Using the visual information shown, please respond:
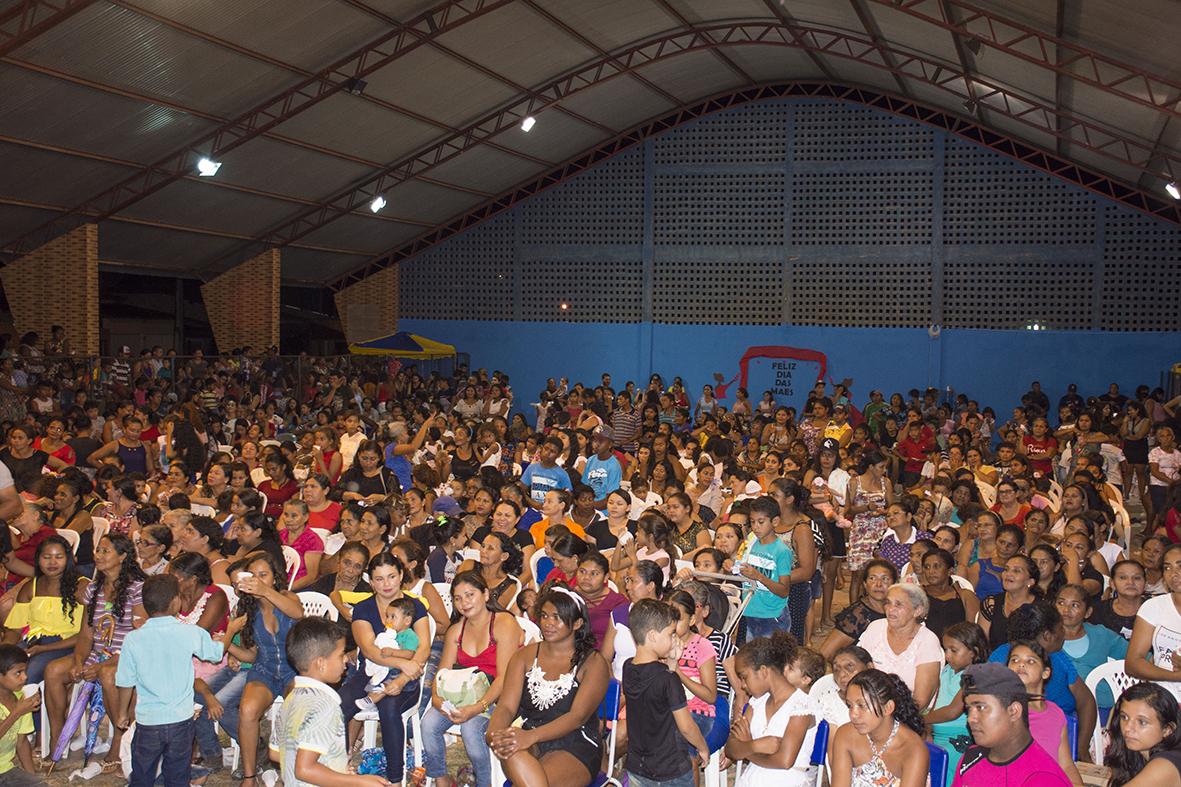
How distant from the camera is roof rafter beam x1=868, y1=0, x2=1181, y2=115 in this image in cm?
1150

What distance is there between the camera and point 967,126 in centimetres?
1988

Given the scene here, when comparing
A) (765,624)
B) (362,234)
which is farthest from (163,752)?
(362,234)

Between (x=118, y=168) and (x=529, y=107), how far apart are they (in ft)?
22.0

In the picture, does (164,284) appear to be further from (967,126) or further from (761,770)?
(761,770)

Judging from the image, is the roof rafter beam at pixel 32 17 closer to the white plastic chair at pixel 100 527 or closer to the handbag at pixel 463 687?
the white plastic chair at pixel 100 527

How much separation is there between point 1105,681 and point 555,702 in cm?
287

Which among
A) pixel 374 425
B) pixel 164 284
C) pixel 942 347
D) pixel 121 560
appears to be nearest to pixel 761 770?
pixel 121 560

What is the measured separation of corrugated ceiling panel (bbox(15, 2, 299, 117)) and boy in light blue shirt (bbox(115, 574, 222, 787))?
9110mm

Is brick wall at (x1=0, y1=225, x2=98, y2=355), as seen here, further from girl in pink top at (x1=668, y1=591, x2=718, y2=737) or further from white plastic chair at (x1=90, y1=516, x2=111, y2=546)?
girl in pink top at (x1=668, y1=591, x2=718, y2=737)

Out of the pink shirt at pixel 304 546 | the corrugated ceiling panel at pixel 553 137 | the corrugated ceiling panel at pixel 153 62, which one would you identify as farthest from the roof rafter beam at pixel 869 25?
the pink shirt at pixel 304 546

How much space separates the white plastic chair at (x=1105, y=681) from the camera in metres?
5.42

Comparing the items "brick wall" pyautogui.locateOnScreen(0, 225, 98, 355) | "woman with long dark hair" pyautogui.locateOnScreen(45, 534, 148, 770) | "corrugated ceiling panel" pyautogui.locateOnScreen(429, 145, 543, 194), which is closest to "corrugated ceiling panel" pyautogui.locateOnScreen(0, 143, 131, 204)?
"brick wall" pyautogui.locateOnScreen(0, 225, 98, 355)

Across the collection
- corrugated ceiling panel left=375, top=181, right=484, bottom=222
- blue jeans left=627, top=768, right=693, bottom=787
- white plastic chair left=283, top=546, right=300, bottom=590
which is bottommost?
blue jeans left=627, top=768, right=693, bottom=787

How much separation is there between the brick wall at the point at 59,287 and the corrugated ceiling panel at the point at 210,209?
96cm
